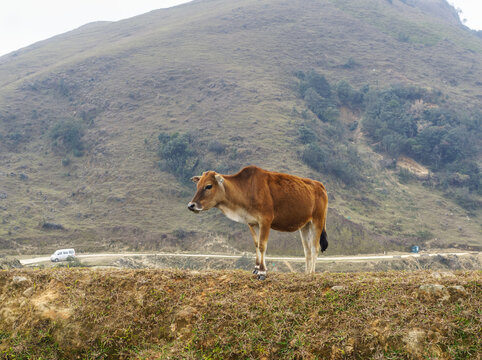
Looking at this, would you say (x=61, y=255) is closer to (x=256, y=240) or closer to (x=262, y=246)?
(x=256, y=240)

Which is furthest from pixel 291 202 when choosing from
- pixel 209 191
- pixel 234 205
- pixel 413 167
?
pixel 413 167

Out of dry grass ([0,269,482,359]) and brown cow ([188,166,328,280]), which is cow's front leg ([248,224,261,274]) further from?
dry grass ([0,269,482,359])

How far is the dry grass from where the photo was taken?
19.9ft

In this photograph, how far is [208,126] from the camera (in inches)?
2510

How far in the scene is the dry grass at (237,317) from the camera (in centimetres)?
608

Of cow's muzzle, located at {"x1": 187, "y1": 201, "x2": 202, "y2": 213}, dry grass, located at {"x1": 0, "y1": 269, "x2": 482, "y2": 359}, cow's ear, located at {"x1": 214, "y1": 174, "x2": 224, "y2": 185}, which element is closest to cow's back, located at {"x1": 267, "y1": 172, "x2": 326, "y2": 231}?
cow's ear, located at {"x1": 214, "y1": 174, "x2": 224, "y2": 185}

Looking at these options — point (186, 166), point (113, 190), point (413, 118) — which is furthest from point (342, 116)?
point (113, 190)

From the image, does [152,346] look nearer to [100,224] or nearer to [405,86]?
[100,224]

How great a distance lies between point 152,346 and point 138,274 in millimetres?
1975

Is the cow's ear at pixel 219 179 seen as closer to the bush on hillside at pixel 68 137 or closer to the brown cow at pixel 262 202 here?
the brown cow at pixel 262 202

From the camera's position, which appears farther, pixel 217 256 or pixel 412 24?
pixel 412 24

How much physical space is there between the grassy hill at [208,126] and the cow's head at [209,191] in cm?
3158

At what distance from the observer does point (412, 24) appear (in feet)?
383

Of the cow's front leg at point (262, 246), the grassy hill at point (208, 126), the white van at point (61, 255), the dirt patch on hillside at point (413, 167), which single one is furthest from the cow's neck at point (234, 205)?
the dirt patch on hillside at point (413, 167)
